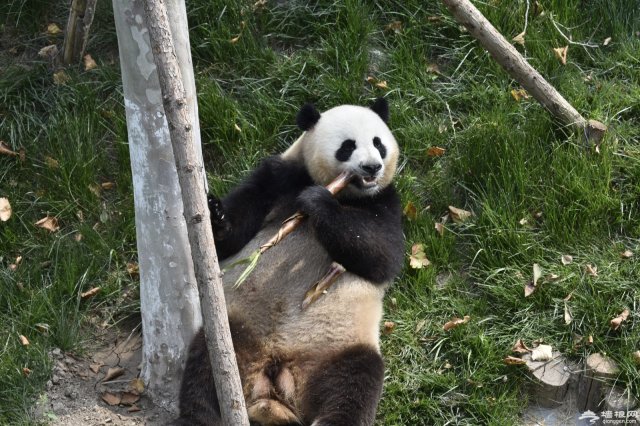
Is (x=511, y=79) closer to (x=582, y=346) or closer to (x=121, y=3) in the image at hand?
(x=582, y=346)

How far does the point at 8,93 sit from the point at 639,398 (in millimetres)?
5884

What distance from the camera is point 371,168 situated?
641cm

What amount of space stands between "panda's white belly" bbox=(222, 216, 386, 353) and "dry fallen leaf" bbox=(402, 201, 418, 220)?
119 cm

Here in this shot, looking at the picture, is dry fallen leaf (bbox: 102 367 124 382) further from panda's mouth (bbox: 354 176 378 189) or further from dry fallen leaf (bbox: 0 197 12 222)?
panda's mouth (bbox: 354 176 378 189)

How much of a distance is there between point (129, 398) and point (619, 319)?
3.57m

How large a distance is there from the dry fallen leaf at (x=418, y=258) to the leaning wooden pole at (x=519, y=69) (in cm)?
162

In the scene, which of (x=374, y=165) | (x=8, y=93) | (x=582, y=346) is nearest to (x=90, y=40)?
(x=8, y=93)

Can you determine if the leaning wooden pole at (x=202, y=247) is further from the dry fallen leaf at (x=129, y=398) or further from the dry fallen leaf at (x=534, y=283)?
the dry fallen leaf at (x=534, y=283)

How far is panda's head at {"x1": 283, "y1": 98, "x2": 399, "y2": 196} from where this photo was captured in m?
6.50

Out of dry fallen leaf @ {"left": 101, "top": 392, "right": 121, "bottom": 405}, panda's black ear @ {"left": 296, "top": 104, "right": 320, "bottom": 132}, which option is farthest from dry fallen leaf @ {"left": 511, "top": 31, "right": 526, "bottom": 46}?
dry fallen leaf @ {"left": 101, "top": 392, "right": 121, "bottom": 405}

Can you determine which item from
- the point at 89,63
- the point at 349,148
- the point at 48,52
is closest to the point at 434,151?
the point at 349,148

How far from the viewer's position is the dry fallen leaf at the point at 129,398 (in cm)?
673

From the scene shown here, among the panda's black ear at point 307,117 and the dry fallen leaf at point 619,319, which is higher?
the panda's black ear at point 307,117

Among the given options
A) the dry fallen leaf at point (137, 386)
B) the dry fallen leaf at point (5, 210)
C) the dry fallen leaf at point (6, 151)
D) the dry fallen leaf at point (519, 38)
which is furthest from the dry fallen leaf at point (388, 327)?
the dry fallen leaf at point (6, 151)
